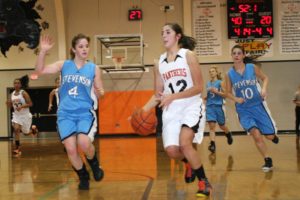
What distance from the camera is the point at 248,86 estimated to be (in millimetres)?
6156

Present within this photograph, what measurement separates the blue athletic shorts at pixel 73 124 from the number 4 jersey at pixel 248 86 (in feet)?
8.06

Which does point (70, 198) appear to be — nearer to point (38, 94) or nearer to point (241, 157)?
point (241, 157)

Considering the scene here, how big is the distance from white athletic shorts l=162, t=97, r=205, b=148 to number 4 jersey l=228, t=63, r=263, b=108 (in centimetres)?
196

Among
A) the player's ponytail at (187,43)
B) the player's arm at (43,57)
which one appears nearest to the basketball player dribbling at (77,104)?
the player's arm at (43,57)

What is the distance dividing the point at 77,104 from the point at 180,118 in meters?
1.19

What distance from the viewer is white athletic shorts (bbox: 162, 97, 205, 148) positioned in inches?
168

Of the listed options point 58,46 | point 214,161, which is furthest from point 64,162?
point 58,46

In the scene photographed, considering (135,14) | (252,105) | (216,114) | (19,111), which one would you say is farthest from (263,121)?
(135,14)

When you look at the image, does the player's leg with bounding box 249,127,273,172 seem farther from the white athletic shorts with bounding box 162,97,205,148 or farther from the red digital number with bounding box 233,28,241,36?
the red digital number with bounding box 233,28,241,36

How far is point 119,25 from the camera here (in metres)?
16.5

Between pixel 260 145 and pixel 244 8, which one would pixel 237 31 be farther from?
pixel 260 145

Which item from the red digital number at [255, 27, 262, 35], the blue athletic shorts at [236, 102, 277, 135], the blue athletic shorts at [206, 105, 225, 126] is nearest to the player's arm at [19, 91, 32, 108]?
the blue athletic shorts at [206, 105, 225, 126]

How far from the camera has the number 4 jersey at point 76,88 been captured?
15.5 ft

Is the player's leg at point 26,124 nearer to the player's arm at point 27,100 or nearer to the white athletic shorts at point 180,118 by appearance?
the player's arm at point 27,100
